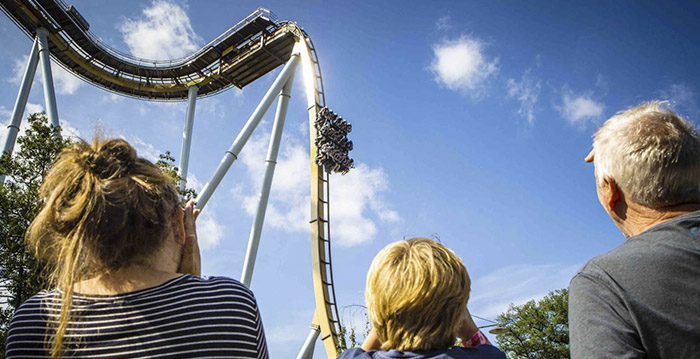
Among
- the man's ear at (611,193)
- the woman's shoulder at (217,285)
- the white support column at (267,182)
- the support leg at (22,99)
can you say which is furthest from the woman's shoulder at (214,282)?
the support leg at (22,99)

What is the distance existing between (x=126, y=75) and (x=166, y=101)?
141cm

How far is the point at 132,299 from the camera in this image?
133cm

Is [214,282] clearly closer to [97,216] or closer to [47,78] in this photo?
[97,216]

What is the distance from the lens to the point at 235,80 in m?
15.4

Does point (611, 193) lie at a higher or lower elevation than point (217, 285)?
higher

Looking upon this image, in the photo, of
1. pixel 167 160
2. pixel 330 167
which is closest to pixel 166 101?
pixel 167 160

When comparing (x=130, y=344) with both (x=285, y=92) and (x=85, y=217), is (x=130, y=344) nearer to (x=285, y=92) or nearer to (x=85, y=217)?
(x=85, y=217)

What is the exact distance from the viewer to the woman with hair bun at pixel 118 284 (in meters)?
1.29

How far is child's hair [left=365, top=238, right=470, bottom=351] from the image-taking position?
4.79 feet

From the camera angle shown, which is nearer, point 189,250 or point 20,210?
point 189,250

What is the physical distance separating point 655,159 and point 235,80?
1490 centimetres

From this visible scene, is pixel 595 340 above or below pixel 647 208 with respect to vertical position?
below

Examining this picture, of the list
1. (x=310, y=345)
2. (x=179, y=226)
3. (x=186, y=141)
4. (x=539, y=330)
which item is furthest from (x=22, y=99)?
(x=539, y=330)

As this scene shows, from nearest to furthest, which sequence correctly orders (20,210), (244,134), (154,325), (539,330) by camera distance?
1. (154,325)
2. (20,210)
3. (244,134)
4. (539,330)
